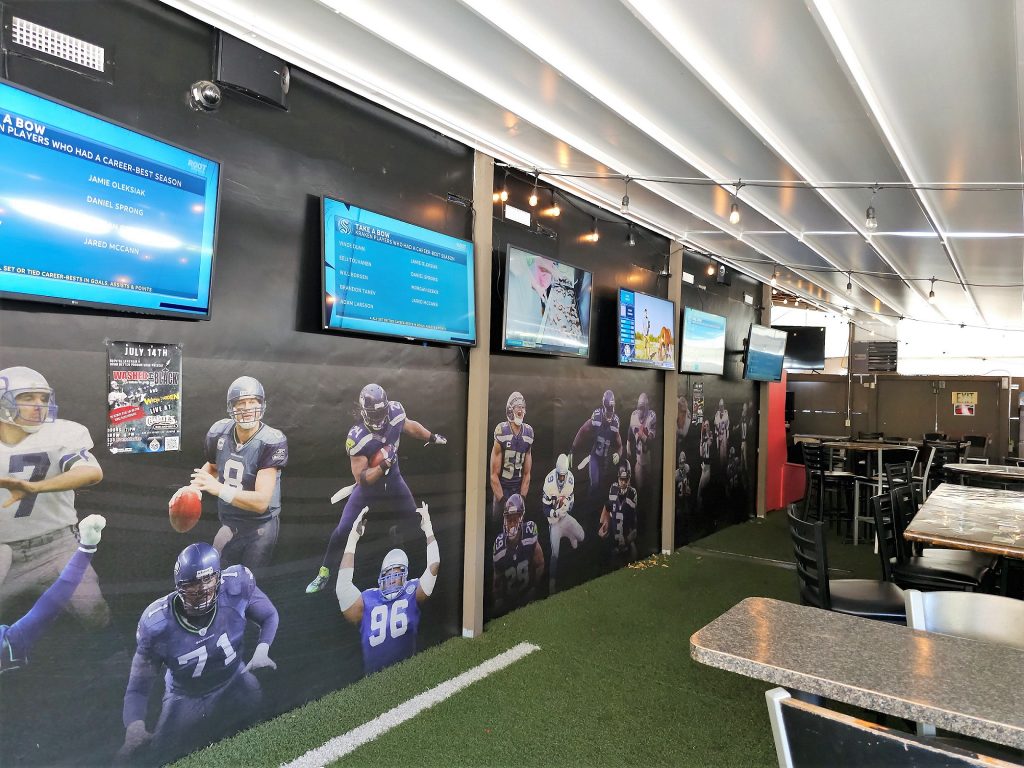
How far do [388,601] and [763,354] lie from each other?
6.33m

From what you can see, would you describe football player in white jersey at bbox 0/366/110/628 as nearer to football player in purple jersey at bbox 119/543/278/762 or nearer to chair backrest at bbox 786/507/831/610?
football player in purple jersey at bbox 119/543/278/762

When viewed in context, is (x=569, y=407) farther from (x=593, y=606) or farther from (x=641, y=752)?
(x=641, y=752)

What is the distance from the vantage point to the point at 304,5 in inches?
108

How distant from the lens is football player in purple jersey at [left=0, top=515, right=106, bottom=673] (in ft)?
7.30

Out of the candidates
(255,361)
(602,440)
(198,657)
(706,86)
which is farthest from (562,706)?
(706,86)

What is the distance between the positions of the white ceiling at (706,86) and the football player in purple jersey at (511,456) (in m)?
1.65

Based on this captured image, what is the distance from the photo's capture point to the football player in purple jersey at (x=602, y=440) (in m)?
5.43

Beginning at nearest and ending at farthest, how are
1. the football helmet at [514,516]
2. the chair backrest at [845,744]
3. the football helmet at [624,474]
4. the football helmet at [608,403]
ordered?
1. the chair backrest at [845,744]
2. the football helmet at [514,516]
3. the football helmet at [608,403]
4. the football helmet at [624,474]

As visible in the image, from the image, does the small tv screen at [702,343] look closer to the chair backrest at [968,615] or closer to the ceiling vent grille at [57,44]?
the chair backrest at [968,615]

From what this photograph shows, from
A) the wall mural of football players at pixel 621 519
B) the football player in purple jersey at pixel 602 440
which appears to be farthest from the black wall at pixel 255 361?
the wall mural of football players at pixel 621 519

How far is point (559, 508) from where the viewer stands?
5.07 metres

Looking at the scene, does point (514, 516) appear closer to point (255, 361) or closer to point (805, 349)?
point (255, 361)

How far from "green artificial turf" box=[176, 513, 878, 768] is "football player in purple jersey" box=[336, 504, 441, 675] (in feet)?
0.36

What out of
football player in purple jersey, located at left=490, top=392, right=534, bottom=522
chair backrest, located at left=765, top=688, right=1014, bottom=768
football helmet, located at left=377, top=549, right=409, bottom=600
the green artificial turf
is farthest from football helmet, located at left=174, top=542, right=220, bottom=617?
chair backrest, located at left=765, top=688, right=1014, bottom=768
